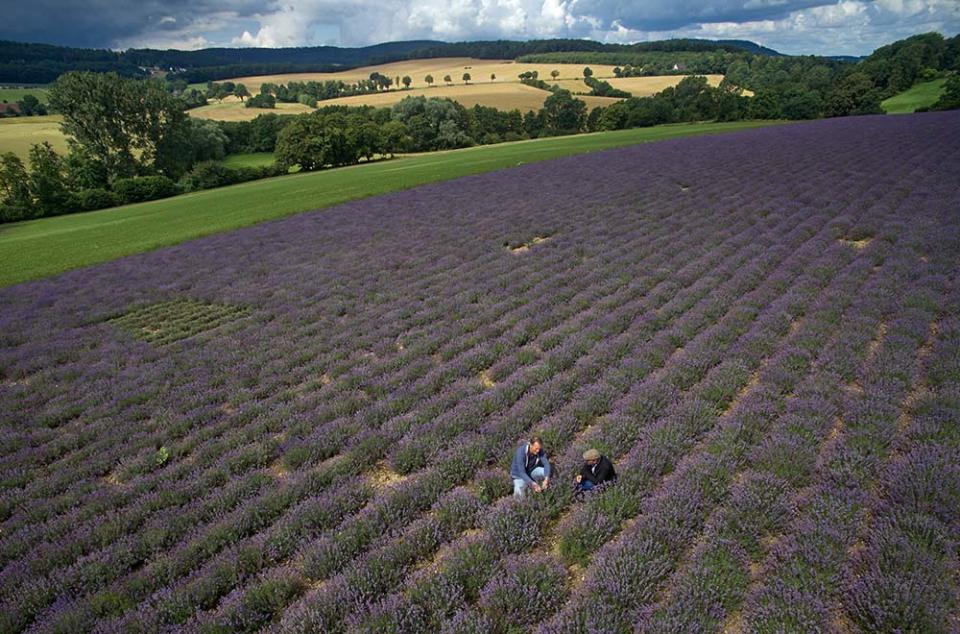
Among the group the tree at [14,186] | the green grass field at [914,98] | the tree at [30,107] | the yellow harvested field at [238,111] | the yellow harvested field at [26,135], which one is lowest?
the tree at [14,186]

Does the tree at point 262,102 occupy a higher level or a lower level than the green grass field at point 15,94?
lower

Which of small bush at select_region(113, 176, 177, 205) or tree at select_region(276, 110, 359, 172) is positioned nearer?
small bush at select_region(113, 176, 177, 205)

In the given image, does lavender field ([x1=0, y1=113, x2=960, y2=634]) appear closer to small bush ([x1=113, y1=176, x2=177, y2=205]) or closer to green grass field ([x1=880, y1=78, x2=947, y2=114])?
small bush ([x1=113, y1=176, x2=177, y2=205])

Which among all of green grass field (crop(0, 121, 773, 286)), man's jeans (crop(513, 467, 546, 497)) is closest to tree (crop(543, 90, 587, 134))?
green grass field (crop(0, 121, 773, 286))

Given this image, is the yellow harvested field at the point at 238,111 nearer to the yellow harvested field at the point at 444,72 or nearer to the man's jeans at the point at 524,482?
the yellow harvested field at the point at 444,72

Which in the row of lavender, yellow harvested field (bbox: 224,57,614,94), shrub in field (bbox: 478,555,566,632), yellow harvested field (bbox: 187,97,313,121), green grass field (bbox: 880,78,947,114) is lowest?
the row of lavender

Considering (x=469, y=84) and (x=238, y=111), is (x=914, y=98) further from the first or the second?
(x=238, y=111)

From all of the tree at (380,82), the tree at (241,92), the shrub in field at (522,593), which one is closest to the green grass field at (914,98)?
the shrub in field at (522,593)
